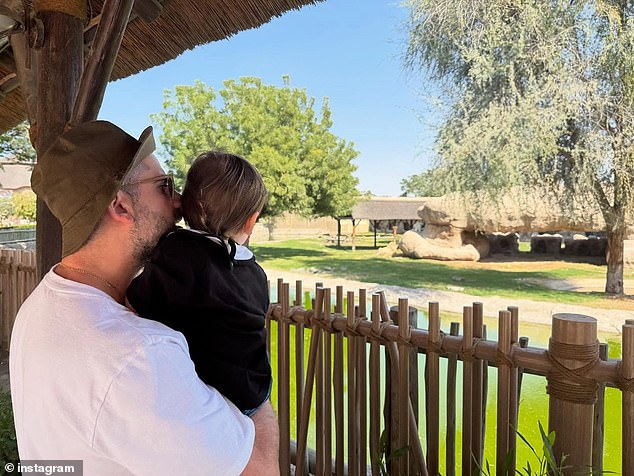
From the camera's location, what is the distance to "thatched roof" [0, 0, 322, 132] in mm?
2088

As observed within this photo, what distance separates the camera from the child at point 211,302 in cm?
84

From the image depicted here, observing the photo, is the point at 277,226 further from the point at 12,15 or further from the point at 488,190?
the point at 12,15

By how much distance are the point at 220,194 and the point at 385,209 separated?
2272 centimetres

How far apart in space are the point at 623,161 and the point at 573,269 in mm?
5941

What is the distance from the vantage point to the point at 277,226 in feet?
91.4

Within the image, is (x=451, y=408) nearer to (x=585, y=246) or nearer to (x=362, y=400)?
(x=362, y=400)

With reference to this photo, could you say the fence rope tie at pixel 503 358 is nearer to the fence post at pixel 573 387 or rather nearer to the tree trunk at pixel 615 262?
the fence post at pixel 573 387

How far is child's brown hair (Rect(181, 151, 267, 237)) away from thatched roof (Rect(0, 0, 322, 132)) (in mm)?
1269

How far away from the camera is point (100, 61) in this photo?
59.4 inches

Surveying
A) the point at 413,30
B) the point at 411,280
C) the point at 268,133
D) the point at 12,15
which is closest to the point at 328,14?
the point at 268,133

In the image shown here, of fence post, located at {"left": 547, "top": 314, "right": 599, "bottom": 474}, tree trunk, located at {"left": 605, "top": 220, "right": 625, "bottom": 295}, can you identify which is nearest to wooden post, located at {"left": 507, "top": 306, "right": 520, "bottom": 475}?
fence post, located at {"left": 547, "top": 314, "right": 599, "bottom": 474}

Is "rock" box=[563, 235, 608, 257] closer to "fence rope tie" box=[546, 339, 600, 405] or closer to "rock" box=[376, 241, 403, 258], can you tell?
"rock" box=[376, 241, 403, 258]

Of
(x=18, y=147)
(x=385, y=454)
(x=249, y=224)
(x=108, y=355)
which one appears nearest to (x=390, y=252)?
(x=18, y=147)

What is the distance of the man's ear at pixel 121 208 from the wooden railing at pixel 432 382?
41.3 inches
